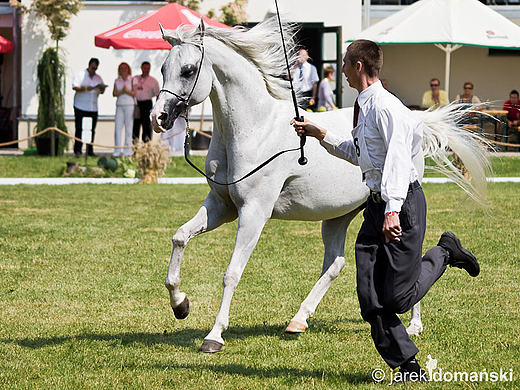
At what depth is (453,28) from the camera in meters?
18.6

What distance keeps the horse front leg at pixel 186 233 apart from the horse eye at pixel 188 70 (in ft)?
2.98

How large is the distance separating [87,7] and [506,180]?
1195cm

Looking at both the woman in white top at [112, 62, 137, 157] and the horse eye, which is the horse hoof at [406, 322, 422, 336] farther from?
the woman in white top at [112, 62, 137, 157]

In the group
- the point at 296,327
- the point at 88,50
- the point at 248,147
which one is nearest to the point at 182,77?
the point at 248,147

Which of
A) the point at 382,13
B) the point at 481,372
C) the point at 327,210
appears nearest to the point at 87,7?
the point at 382,13

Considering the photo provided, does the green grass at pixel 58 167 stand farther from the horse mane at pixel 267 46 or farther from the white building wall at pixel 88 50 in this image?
the horse mane at pixel 267 46

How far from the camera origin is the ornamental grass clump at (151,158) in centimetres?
1628

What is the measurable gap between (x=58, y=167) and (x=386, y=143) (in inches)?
561

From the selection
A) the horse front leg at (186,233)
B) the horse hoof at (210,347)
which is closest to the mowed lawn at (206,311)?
the horse hoof at (210,347)

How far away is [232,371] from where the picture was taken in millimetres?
5289

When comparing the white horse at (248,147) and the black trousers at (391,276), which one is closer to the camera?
the black trousers at (391,276)

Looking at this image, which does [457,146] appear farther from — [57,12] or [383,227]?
[57,12]

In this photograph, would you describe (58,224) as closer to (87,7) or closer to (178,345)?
(178,345)

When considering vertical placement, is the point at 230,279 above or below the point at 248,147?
below
